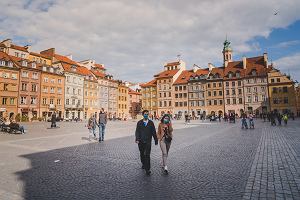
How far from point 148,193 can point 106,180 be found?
1546 millimetres

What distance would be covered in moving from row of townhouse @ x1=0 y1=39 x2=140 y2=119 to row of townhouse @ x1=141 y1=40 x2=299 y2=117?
18.3 m

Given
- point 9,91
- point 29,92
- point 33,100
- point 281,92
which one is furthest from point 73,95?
point 281,92

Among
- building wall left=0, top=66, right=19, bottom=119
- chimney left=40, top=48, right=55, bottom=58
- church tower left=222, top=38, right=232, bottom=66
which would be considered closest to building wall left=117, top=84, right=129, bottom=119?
chimney left=40, top=48, right=55, bottom=58

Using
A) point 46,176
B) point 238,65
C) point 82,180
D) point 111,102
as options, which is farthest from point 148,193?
point 111,102

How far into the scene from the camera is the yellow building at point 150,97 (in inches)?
3315

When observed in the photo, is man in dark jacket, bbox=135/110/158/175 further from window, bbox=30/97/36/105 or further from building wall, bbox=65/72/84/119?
building wall, bbox=65/72/84/119

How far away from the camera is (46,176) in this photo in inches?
270

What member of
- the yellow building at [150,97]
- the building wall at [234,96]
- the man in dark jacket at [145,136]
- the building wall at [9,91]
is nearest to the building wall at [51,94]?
the building wall at [9,91]

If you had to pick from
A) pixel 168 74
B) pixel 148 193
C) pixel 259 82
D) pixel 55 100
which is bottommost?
pixel 148 193

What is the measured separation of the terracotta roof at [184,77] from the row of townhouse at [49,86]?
883 inches

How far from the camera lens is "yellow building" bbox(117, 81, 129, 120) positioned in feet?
287

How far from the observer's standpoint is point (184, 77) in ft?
260

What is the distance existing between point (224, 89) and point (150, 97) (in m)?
26.6

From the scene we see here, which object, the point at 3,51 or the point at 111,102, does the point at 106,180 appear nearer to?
the point at 3,51
